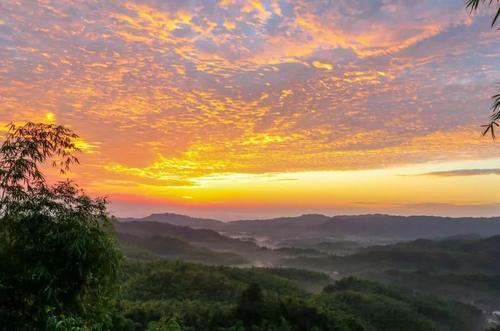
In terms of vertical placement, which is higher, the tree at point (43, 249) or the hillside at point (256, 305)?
Result: the tree at point (43, 249)

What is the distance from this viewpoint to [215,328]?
55.3 m

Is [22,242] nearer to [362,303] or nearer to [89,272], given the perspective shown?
[89,272]

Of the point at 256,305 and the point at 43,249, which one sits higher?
the point at 43,249

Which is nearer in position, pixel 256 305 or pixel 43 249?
pixel 43 249

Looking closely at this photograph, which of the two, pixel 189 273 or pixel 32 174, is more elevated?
pixel 32 174

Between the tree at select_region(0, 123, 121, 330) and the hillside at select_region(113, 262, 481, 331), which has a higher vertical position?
the tree at select_region(0, 123, 121, 330)

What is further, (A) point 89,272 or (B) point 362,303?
(B) point 362,303

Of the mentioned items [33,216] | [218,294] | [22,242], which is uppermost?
[33,216]

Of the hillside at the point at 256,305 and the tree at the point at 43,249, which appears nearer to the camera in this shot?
the tree at the point at 43,249

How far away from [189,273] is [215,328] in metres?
59.4

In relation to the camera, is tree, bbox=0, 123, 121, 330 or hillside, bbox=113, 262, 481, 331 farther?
hillside, bbox=113, 262, 481, 331

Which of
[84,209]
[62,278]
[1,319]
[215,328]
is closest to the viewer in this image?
[1,319]

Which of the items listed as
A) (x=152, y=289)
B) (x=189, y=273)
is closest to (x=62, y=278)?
(x=152, y=289)

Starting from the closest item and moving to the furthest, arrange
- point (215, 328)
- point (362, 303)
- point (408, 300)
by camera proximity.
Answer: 1. point (215, 328)
2. point (362, 303)
3. point (408, 300)
